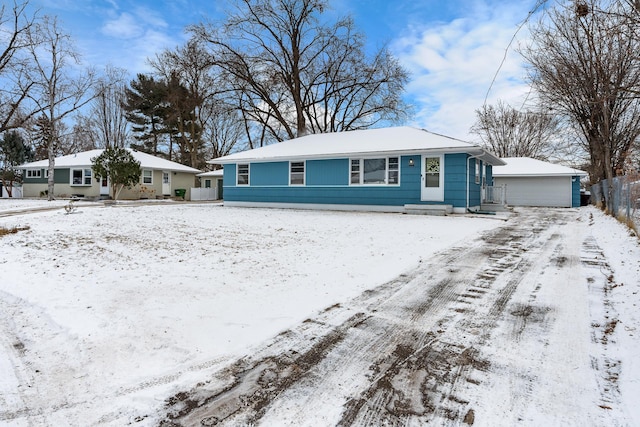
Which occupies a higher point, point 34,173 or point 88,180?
point 34,173

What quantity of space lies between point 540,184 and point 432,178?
12.3 meters

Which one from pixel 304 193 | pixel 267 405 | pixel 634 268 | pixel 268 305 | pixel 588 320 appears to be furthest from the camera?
pixel 304 193

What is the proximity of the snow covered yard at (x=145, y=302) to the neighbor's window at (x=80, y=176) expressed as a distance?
19.0 m

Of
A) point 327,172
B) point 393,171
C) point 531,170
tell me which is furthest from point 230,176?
point 531,170

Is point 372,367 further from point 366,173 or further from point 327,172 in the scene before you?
point 327,172

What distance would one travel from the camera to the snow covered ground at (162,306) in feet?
7.54

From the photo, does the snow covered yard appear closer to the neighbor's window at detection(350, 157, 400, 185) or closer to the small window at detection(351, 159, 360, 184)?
the neighbor's window at detection(350, 157, 400, 185)

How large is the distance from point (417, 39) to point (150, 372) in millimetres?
5271

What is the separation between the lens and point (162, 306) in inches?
146

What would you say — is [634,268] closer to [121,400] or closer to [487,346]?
[487,346]

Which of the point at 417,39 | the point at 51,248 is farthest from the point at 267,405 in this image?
the point at 51,248

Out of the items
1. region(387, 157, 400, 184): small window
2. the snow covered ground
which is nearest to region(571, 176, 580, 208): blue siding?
region(387, 157, 400, 184): small window

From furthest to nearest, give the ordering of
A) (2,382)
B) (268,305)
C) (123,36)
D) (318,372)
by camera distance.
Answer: (123,36), (268,305), (318,372), (2,382)

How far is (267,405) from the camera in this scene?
2152mm
